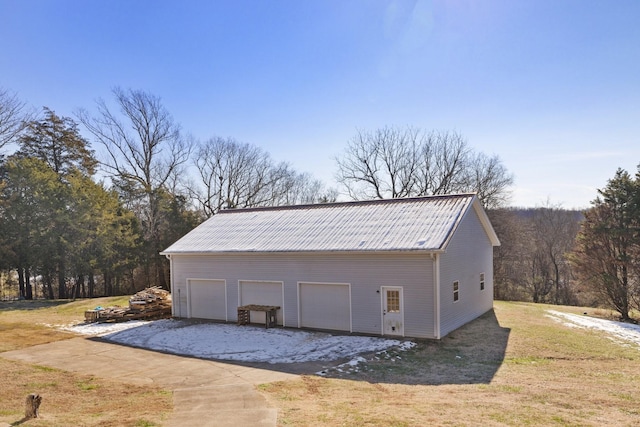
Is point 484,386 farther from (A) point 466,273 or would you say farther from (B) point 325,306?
(A) point 466,273

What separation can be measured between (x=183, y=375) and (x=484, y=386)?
733 centimetres

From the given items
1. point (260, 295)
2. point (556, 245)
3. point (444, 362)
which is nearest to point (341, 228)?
point (260, 295)

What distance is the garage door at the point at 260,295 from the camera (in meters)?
17.7

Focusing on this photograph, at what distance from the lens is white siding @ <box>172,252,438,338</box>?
14.8m

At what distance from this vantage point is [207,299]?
19656mm

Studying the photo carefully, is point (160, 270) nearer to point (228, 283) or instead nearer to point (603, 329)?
point (228, 283)

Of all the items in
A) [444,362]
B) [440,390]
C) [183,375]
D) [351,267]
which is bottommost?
[444,362]

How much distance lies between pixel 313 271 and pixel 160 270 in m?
23.2

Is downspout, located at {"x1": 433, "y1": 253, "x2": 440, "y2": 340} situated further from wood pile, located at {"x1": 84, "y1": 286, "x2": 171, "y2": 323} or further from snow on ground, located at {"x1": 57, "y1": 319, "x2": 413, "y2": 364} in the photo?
wood pile, located at {"x1": 84, "y1": 286, "x2": 171, "y2": 323}

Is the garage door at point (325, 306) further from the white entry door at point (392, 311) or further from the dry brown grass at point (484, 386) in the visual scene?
the dry brown grass at point (484, 386)

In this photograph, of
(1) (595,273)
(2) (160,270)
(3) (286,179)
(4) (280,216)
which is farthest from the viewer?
(3) (286,179)

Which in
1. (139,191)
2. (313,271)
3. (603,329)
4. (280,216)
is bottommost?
(603,329)

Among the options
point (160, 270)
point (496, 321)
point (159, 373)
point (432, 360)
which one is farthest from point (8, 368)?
point (160, 270)

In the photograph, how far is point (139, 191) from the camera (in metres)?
37.1
